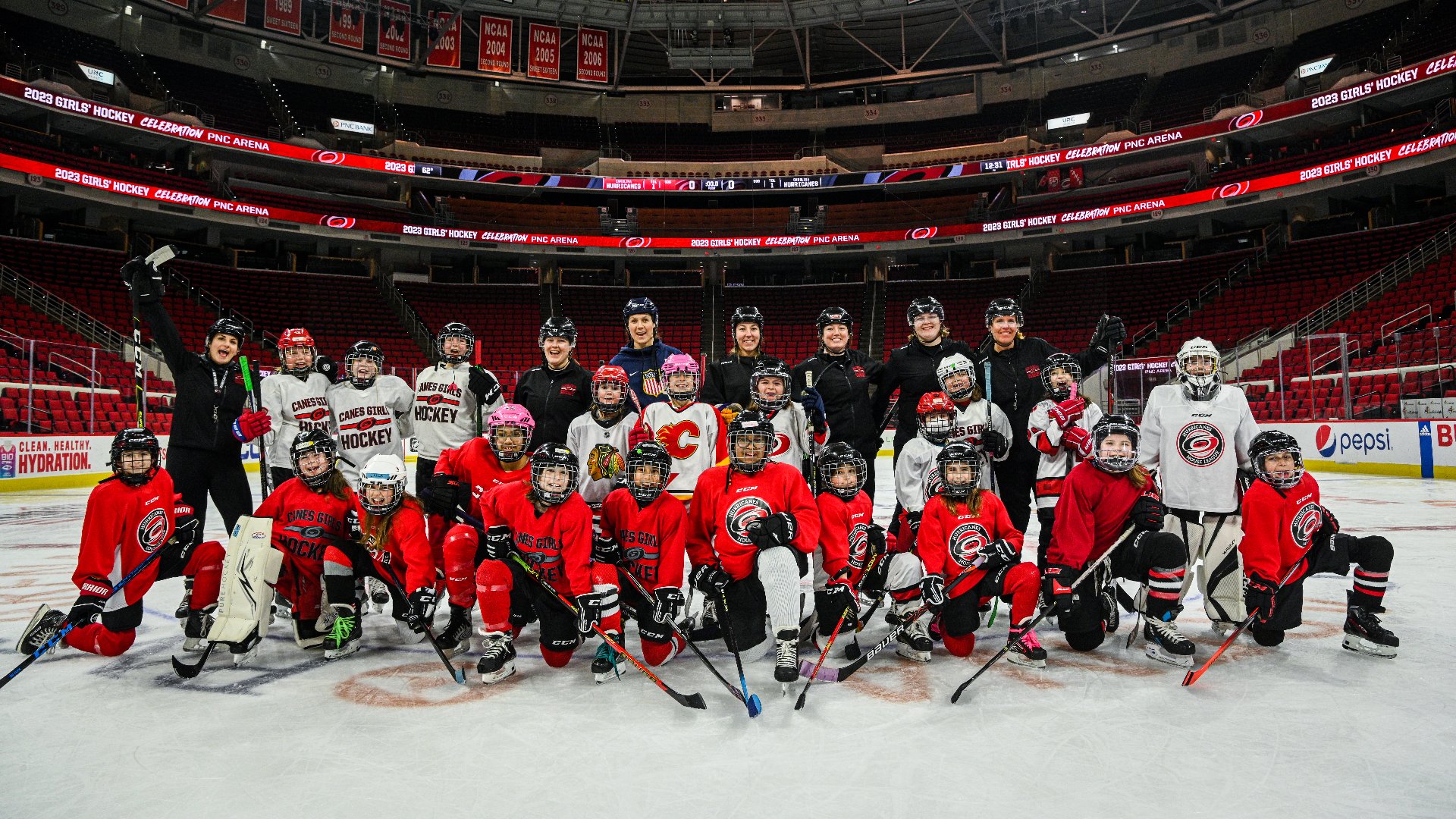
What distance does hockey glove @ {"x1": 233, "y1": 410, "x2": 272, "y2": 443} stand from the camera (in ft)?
14.9

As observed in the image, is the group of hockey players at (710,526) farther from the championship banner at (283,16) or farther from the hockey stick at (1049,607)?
the championship banner at (283,16)

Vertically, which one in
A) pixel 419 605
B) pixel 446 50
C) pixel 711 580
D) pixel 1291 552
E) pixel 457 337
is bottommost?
pixel 419 605

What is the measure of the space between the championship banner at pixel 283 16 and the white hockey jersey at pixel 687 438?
24.9 metres

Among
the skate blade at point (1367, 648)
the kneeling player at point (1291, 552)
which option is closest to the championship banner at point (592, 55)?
the kneeling player at point (1291, 552)

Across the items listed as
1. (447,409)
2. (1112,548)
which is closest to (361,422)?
(447,409)

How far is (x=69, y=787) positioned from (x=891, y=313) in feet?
81.9

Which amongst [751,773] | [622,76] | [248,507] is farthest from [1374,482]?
[622,76]

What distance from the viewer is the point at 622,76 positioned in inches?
1135

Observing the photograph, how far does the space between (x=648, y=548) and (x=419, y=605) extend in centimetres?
113

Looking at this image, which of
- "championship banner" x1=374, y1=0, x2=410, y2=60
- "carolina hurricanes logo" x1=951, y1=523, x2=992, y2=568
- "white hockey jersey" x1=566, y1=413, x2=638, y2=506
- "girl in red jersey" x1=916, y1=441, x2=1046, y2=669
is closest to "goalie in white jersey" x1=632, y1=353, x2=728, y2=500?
"white hockey jersey" x1=566, y1=413, x2=638, y2=506

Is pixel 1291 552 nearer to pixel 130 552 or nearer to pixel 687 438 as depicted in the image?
pixel 687 438

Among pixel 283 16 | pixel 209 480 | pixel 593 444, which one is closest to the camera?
pixel 593 444

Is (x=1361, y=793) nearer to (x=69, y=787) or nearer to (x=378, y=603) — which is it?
(x=69, y=787)

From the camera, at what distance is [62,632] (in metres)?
3.55
